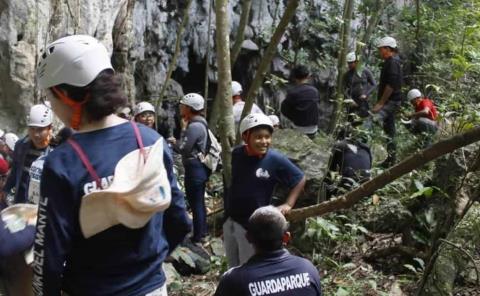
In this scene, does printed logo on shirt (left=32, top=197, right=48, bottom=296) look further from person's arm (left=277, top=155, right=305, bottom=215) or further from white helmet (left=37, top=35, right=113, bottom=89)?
person's arm (left=277, top=155, right=305, bottom=215)

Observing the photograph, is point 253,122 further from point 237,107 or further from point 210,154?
point 237,107

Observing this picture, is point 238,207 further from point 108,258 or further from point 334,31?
point 334,31

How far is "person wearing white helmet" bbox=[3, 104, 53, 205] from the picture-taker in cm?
538

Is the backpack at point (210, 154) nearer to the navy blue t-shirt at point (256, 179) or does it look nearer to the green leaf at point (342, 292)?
the navy blue t-shirt at point (256, 179)

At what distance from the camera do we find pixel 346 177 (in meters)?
6.79

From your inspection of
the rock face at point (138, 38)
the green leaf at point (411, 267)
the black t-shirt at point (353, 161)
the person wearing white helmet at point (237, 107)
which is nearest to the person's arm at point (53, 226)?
the green leaf at point (411, 267)

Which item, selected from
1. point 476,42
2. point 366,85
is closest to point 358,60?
point 476,42

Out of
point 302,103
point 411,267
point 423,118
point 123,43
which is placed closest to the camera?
point 411,267

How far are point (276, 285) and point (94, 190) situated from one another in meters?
1.42

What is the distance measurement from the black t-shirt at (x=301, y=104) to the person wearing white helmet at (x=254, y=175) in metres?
3.11

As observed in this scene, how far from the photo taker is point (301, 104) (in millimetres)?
8250

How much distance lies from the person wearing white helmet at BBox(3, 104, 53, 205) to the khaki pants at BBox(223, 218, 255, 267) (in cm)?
174

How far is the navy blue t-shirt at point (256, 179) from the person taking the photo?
16.8 feet

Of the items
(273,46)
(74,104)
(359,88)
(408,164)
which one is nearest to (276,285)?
(408,164)
